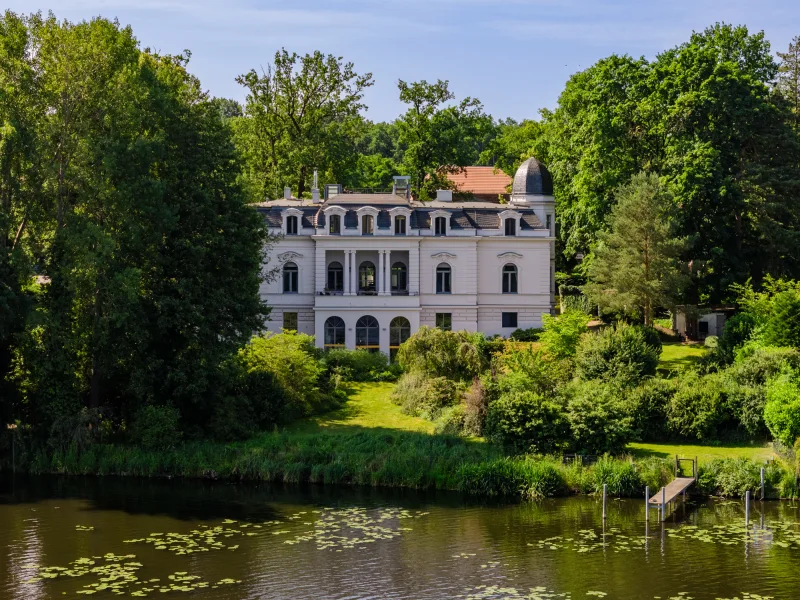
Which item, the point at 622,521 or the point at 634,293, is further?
the point at 634,293

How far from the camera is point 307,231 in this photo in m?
53.8

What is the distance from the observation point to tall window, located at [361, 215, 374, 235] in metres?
53.8

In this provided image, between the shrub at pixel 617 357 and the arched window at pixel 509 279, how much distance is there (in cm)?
1299

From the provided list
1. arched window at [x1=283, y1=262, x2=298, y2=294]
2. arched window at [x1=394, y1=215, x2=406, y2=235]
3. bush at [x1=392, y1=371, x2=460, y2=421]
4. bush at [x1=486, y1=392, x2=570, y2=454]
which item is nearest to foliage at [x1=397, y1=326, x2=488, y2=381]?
bush at [x1=392, y1=371, x2=460, y2=421]

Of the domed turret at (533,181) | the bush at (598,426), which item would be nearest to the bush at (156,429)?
the bush at (598,426)

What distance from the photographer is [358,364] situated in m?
48.2

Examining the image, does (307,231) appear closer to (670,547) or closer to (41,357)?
(41,357)

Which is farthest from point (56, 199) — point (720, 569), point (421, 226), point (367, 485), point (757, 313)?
point (757, 313)

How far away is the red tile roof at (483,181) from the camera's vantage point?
266ft

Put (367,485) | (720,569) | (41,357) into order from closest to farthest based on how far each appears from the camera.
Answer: (720,569) → (367,485) → (41,357)

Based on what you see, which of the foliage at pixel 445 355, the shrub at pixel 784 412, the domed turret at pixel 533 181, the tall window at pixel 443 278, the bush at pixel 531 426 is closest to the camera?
the shrub at pixel 784 412

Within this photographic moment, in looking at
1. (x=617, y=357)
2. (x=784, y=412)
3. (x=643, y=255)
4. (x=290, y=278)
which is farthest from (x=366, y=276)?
(x=784, y=412)

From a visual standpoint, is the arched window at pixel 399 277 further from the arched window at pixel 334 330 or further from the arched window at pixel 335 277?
the arched window at pixel 334 330

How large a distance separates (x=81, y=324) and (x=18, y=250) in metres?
3.25
